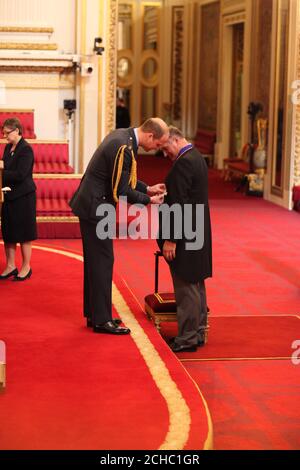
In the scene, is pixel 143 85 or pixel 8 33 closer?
pixel 8 33

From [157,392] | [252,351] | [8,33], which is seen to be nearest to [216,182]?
[8,33]

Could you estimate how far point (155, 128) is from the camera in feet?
20.2

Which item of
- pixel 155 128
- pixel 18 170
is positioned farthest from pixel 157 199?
pixel 18 170

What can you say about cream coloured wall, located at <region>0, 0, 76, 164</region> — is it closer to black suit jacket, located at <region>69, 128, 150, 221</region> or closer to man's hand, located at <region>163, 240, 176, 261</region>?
black suit jacket, located at <region>69, 128, 150, 221</region>

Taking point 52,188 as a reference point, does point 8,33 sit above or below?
above

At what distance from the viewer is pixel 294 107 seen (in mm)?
14164

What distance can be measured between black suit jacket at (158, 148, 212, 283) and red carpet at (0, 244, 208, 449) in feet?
1.74

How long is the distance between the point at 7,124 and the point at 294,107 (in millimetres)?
7242

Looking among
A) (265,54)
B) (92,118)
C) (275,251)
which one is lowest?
(275,251)

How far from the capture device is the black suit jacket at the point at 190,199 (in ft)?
20.6

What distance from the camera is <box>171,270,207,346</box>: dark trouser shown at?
646 centimetres

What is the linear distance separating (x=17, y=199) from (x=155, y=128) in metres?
2.32

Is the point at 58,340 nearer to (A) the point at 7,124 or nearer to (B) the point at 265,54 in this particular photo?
(A) the point at 7,124

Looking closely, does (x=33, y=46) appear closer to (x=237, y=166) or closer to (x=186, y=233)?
(x=237, y=166)
